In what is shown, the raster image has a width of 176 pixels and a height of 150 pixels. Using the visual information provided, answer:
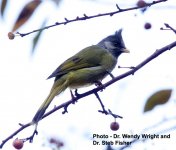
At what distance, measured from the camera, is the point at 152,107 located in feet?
6.62

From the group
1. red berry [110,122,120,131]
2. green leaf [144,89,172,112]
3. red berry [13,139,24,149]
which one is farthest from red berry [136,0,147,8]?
red berry [13,139,24,149]

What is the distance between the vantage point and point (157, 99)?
81.8 inches

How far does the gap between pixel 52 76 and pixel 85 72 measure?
0.50 m

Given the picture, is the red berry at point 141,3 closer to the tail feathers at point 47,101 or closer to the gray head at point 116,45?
the tail feathers at point 47,101

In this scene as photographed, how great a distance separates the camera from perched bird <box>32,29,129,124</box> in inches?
161

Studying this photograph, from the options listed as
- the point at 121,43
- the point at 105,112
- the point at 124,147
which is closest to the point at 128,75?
the point at 105,112

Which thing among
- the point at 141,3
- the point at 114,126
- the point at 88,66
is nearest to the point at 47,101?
the point at 114,126

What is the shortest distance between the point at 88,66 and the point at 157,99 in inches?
99.8

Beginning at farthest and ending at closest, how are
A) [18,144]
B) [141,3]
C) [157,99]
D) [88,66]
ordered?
[88,66] → [18,144] → [141,3] → [157,99]

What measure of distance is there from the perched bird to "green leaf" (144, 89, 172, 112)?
4.91 ft

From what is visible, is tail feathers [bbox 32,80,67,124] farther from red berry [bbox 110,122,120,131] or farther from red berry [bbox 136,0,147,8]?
red berry [bbox 136,0,147,8]

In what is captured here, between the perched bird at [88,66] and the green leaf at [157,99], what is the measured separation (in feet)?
4.91

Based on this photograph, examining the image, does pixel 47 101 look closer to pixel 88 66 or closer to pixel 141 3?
pixel 88 66

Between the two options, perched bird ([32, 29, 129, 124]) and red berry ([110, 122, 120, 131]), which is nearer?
red berry ([110, 122, 120, 131])
